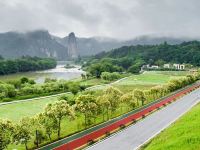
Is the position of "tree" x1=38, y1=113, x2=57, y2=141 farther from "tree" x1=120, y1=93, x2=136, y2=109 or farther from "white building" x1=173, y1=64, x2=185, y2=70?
"white building" x1=173, y1=64, x2=185, y2=70

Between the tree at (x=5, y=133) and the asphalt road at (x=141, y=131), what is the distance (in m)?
6.10

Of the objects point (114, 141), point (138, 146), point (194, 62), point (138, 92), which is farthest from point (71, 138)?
point (194, 62)

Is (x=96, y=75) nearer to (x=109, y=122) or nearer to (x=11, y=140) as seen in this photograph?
(x=109, y=122)

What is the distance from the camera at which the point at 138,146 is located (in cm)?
2684

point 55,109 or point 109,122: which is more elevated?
point 55,109

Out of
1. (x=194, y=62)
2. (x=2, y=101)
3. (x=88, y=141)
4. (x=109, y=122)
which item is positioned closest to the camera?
(x=88, y=141)

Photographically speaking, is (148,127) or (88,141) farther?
(148,127)

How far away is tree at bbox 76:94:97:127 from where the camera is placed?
35.3 m

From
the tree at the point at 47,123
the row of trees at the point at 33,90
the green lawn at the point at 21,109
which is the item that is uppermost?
the tree at the point at 47,123

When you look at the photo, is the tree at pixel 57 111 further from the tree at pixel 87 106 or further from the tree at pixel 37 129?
the tree at pixel 87 106

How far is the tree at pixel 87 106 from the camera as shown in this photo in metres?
35.3

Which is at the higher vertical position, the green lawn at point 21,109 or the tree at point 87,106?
the tree at point 87,106

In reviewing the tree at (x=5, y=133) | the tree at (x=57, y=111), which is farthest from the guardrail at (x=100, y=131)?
the tree at (x=5, y=133)

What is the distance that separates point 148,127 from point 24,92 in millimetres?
36003
